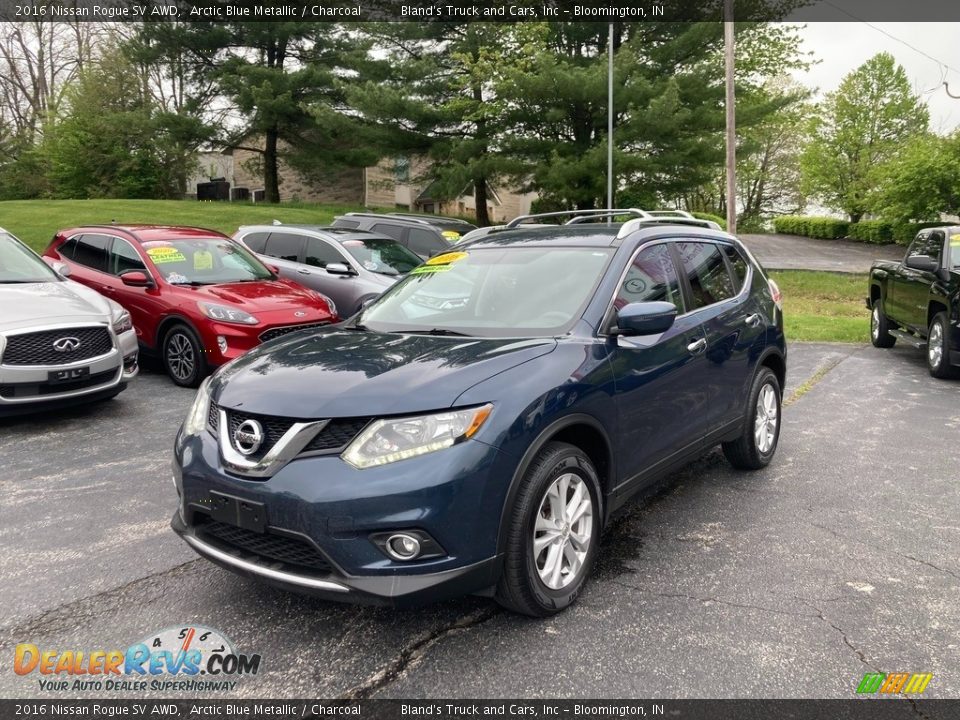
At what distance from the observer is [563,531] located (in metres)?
3.29

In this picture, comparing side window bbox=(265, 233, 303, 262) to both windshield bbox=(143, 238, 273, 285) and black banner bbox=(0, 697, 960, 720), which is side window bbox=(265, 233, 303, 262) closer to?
windshield bbox=(143, 238, 273, 285)

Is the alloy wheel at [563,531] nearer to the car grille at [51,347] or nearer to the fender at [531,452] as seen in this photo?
the fender at [531,452]

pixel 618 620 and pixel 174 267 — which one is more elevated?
pixel 174 267

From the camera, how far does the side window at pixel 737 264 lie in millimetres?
5285

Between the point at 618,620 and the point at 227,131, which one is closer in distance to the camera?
the point at 618,620

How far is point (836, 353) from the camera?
438 inches

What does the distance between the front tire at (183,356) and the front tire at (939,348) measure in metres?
8.26

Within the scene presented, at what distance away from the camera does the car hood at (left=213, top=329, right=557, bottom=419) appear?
9.62 ft

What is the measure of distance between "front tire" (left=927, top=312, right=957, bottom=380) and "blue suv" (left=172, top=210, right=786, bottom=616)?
19.1 ft

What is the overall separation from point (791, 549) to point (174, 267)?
7176 millimetres

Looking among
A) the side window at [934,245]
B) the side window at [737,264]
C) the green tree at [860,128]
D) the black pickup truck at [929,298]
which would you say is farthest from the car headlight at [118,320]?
the green tree at [860,128]

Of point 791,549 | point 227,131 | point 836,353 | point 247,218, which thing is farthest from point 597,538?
point 227,131

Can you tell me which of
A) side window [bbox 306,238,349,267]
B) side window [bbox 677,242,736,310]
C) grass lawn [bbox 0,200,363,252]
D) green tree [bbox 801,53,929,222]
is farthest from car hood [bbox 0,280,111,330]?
green tree [bbox 801,53,929,222]

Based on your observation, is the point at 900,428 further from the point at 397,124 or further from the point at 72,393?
the point at 397,124
